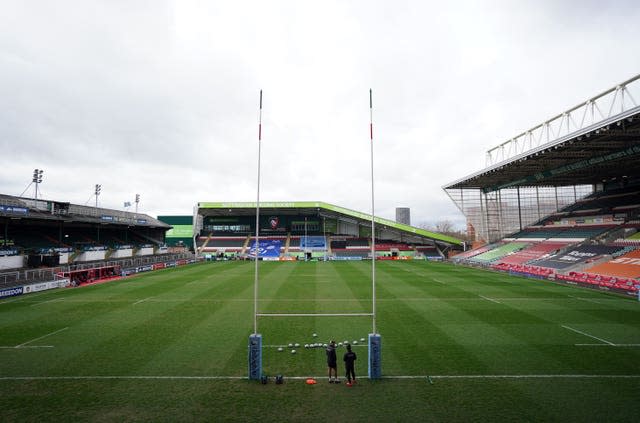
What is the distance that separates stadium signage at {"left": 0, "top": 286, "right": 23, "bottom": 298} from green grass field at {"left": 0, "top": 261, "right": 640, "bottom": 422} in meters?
3.76

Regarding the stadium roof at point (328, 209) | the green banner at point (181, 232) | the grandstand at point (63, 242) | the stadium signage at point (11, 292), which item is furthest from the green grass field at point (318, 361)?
the green banner at point (181, 232)

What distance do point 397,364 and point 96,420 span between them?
28.9ft

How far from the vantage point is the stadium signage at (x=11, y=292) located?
2425 centimetres

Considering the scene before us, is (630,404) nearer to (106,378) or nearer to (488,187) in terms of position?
(106,378)

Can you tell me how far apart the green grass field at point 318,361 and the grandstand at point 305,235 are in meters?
42.4

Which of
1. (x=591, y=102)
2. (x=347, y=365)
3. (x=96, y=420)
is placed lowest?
(x=96, y=420)

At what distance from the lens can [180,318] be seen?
17297mm

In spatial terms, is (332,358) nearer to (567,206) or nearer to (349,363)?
(349,363)

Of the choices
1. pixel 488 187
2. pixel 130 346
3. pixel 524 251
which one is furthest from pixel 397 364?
pixel 488 187

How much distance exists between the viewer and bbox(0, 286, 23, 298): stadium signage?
2425 centimetres

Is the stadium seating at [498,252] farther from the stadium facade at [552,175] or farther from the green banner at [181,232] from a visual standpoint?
the green banner at [181,232]

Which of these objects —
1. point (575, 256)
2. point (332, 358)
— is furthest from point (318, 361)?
point (575, 256)

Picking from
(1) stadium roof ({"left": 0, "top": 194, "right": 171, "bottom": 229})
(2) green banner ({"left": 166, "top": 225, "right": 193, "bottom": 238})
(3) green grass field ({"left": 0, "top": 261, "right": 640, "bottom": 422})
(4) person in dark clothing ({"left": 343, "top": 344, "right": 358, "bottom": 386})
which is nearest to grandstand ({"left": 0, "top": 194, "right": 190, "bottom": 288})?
(1) stadium roof ({"left": 0, "top": 194, "right": 171, "bottom": 229})

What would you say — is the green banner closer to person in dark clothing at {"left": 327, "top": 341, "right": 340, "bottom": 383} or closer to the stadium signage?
the stadium signage
